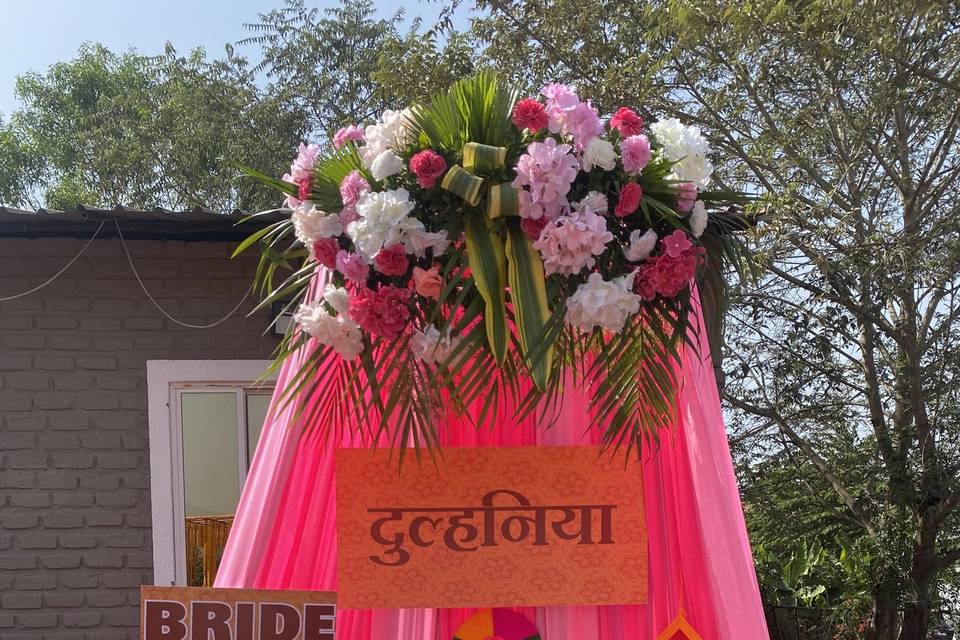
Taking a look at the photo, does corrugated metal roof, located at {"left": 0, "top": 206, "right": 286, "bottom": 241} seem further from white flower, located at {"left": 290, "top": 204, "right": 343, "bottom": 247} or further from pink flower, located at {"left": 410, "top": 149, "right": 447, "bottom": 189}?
pink flower, located at {"left": 410, "top": 149, "right": 447, "bottom": 189}

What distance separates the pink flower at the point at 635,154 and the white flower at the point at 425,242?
0.39 meters

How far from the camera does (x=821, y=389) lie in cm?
672

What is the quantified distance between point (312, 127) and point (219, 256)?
8.69 m

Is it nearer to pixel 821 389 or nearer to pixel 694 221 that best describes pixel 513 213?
pixel 694 221

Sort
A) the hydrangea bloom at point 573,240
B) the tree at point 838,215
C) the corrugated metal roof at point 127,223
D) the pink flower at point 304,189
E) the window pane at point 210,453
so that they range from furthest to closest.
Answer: the tree at point 838,215 < the window pane at point 210,453 < the corrugated metal roof at point 127,223 < the pink flower at point 304,189 < the hydrangea bloom at point 573,240

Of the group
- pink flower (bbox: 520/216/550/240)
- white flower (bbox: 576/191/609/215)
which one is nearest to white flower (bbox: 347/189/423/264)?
pink flower (bbox: 520/216/550/240)

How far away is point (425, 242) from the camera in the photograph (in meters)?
2.03

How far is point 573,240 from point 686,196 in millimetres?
308

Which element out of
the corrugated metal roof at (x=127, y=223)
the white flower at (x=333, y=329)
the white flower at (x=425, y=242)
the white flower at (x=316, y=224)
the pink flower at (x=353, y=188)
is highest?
the corrugated metal roof at (x=127, y=223)

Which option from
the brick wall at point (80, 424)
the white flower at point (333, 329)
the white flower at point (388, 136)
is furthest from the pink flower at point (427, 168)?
the brick wall at point (80, 424)

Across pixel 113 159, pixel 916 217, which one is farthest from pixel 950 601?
pixel 113 159

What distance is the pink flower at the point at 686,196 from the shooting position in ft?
6.83

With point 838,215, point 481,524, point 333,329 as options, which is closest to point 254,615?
point 481,524

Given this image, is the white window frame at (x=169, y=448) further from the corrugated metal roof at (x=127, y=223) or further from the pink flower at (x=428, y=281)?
the pink flower at (x=428, y=281)
